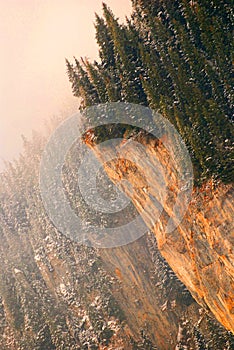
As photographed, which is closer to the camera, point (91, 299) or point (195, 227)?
point (195, 227)

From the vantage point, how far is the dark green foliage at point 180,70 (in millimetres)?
37688

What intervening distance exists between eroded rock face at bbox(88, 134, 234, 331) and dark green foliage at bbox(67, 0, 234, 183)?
2.53 meters

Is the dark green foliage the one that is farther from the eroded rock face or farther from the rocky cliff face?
the rocky cliff face

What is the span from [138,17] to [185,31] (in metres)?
9.34

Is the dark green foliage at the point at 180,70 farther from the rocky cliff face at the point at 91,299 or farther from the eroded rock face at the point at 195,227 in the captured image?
the rocky cliff face at the point at 91,299

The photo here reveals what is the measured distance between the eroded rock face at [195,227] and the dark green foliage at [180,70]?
2.53 m

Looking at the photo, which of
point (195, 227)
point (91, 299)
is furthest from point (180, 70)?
point (91, 299)

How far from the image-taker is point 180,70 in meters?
41.9

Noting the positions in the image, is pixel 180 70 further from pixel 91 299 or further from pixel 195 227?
pixel 91 299

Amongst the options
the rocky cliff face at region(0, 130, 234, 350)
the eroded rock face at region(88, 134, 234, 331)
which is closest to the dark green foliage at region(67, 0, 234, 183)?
the eroded rock face at region(88, 134, 234, 331)

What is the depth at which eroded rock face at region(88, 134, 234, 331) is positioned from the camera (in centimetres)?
3566

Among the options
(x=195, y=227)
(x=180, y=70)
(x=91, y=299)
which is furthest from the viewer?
(x=91, y=299)

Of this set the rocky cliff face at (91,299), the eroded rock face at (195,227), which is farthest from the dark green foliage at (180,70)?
the rocky cliff face at (91,299)

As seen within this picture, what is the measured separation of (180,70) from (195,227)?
626 inches
